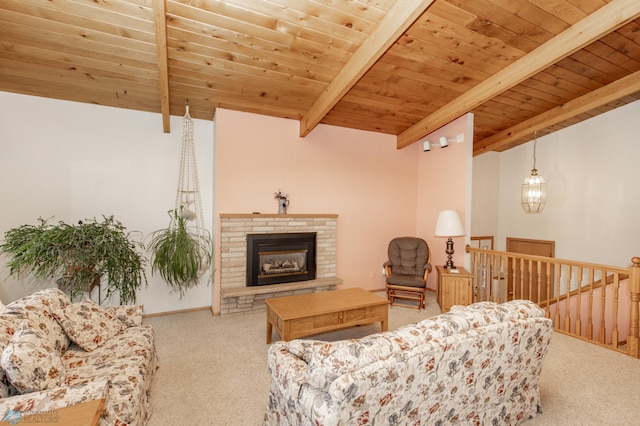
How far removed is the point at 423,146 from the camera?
542 cm

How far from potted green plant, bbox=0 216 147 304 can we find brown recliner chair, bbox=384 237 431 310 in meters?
3.45

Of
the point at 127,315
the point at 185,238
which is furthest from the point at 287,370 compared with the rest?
the point at 185,238

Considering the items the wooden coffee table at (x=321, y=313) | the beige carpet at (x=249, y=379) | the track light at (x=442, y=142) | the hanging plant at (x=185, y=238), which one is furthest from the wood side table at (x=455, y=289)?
the hanging plant at (x=185, y=238)

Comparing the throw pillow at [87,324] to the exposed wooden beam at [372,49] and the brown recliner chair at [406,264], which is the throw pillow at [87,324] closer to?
the exposed wooden beam at [372,49]

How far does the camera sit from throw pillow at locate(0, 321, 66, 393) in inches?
56.7

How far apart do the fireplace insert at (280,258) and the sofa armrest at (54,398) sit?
8.83 ft

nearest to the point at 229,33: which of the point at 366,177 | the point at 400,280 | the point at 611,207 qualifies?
the point at 366,177

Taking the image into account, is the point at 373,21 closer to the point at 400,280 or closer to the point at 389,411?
the point at 389,411

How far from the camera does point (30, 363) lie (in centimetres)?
150

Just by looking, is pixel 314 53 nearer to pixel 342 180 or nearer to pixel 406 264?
pixel 342 180

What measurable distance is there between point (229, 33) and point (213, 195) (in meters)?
2.24

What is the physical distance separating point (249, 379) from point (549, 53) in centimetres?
442

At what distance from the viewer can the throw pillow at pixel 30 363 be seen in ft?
4.72

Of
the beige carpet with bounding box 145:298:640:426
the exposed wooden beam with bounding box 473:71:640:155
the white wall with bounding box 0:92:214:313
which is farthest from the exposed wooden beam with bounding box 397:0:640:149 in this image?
the white wall with bounding box 0:92:214:313
